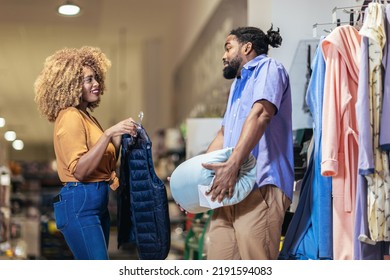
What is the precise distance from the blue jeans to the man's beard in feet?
2.46

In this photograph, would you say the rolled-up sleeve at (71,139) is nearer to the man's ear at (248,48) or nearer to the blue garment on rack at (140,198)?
the blue garment on rack at (140,198)

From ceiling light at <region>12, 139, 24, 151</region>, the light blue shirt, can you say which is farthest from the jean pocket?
ceiling light at <region>12, 139, 24, 151</region>

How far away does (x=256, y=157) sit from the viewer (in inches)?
134

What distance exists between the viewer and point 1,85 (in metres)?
3.97

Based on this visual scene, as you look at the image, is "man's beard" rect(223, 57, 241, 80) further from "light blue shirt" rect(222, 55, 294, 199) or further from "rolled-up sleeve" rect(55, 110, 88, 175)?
"rolled-up sleeve" rect(55, 110, 88, 175)

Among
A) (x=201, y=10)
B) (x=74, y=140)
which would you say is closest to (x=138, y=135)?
(x=74, y=140)

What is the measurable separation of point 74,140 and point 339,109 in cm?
116

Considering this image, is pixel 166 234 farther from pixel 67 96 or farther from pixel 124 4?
pixel 124 4

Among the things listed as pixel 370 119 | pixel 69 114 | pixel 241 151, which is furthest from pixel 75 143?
pixel 370 119

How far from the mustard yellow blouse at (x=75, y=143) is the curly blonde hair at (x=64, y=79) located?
0.05m

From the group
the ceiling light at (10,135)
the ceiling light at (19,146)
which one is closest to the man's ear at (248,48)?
the ceiling light at (10,135)

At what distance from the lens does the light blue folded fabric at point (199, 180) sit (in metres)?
3.35

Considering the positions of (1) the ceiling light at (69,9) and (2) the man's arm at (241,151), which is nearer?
(2) the man's arm at (241,151)

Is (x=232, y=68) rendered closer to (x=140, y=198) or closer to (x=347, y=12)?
(x=347, y=12)
